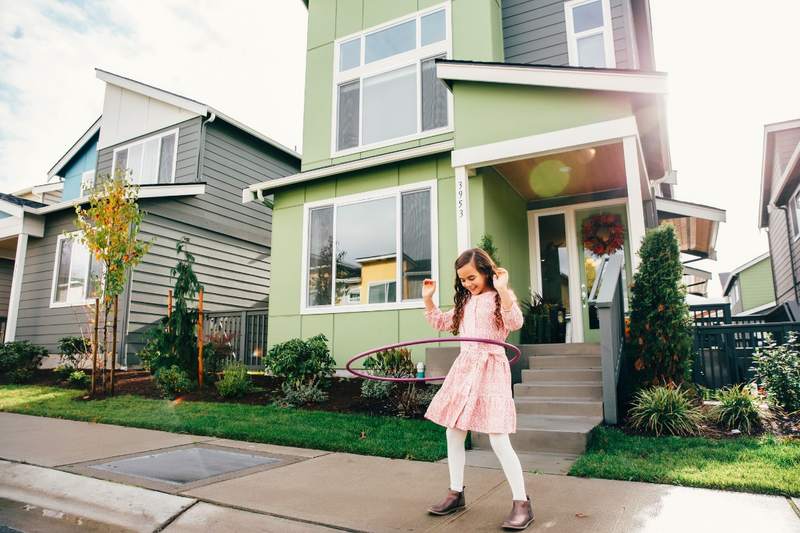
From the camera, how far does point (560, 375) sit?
6.22 meters

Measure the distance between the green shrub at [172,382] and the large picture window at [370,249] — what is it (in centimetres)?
233

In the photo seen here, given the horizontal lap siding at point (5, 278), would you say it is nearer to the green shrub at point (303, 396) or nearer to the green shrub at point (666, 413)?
the green shrub at point (303, 396)

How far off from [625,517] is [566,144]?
4945 millimetres

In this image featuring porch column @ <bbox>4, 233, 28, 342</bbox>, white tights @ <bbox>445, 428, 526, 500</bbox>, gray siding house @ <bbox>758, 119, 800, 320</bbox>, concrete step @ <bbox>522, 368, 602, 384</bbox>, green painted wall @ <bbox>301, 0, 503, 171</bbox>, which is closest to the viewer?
white tights @ <bbox>445, 428, 526, 500</bbox>

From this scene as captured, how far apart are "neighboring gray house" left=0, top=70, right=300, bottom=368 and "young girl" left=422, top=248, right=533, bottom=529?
9.55 m

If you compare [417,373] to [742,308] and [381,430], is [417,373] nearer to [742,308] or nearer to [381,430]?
[381,430]

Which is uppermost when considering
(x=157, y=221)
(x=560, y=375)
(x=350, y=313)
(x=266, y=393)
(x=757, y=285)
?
(x=757, y=285)

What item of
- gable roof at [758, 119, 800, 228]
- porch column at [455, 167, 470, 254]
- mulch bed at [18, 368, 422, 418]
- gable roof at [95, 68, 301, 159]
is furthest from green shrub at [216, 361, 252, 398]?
gable roof at [758, 119, 800, 228]

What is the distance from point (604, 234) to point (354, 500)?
6.48 meters

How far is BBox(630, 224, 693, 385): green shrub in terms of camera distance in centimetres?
547

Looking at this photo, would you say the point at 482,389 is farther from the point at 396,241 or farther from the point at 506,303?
the point at 396,241

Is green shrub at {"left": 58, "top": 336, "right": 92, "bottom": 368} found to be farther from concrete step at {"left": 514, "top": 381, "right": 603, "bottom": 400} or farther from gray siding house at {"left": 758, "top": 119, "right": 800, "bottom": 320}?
gray siding house at {"left": 758, "top": 119, "right": 800, "bottom": 320}

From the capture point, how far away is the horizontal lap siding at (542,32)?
8866 millimetres

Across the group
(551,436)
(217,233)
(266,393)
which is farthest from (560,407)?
(217,233)
